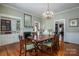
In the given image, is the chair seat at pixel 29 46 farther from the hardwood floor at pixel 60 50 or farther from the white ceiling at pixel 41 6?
the white ceiling at pixel 41 6

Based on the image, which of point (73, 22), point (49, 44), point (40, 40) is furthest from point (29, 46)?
point (73, 22)

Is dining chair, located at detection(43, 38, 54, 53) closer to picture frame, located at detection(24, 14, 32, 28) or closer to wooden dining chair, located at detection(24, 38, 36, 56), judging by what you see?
wooden dining chair, located at detection(24, 38, 36, 56)

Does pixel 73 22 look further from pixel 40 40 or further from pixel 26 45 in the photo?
pixel 26 45

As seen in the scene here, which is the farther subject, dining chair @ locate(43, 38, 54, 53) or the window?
dining chair @ locate(43, 38, 54, 53)

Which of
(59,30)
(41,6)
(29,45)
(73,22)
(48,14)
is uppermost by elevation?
(41,6)

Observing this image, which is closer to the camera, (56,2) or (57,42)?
(56,2)

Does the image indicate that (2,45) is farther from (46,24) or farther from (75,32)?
(75,32)

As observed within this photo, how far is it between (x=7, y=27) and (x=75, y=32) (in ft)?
4.33

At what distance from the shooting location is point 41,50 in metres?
1.66

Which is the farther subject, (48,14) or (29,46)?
(29,46)

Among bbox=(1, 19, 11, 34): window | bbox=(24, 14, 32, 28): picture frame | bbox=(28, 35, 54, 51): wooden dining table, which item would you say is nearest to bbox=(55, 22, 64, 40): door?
bbox=(28, 35, 54, 51): wooden dining table

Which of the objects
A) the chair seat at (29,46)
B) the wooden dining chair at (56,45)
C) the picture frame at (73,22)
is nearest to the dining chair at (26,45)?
the chair seat at (29,46)

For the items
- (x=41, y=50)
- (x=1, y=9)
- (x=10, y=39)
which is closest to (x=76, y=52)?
(x=41, y=50)

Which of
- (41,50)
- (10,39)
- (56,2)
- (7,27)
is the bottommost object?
(41,50)
